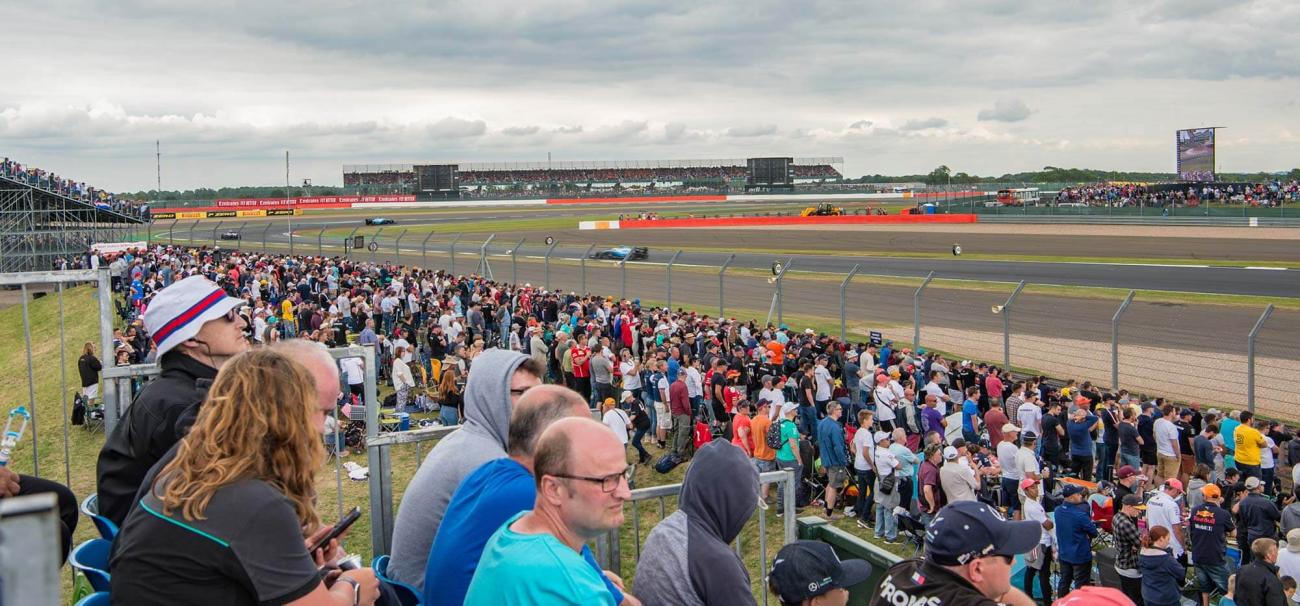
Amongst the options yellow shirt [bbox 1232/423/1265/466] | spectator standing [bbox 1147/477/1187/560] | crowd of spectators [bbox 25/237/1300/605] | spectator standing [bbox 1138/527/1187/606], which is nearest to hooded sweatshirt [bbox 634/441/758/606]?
crowd of spectators [bbox 25/237/1300/605]

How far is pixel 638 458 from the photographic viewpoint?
47.4 ft

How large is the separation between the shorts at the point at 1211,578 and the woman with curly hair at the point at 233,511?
352 inches

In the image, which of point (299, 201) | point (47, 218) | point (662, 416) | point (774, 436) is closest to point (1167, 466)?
point (774, 436)

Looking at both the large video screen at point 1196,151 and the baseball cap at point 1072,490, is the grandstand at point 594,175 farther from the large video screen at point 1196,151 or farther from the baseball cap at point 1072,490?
the baseball cap at point 1072,490

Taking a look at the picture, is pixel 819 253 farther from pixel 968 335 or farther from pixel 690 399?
pixel 690 399

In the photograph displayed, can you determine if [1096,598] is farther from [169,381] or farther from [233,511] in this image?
A: [169,381]

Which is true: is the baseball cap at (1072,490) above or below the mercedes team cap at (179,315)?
below

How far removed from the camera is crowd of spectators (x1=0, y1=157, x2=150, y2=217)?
43.8m

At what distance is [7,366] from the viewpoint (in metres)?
22.6

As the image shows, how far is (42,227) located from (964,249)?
137ft

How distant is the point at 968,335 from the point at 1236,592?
15015mm

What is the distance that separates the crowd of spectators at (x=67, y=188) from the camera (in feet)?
144

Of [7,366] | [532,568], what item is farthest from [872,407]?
[7,366]

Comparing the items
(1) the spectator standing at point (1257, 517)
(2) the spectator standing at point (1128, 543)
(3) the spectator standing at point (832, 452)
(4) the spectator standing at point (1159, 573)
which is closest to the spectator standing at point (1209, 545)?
(1) the spectator standing at point (1257, 517)
